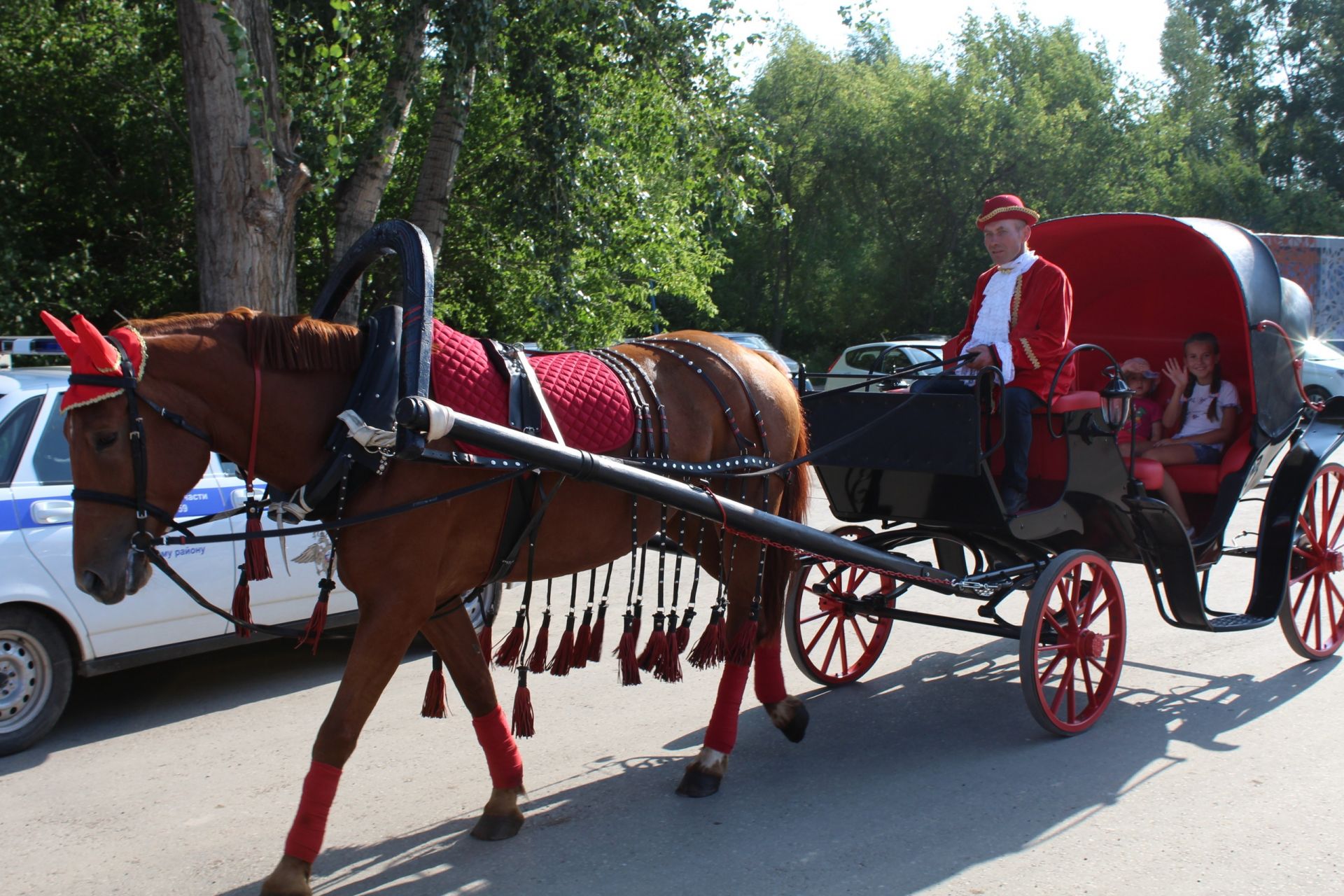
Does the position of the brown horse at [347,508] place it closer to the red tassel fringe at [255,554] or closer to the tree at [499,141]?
the red tassel fringe at [255,554]

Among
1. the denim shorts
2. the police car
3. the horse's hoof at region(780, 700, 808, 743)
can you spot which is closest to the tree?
the police car

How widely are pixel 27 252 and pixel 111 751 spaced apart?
9149 mm

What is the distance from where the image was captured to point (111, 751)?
16.6 feet

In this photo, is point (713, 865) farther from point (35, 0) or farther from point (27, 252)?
point (35, 0)

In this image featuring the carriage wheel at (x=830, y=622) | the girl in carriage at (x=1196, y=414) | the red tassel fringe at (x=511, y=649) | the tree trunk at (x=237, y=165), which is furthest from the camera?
the tree trunk at (x=237, y=165)

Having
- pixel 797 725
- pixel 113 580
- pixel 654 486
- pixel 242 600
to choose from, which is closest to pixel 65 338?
pixel 113 580

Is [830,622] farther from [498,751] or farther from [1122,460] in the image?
[498,751]

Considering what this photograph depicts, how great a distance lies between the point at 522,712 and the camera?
4238mm

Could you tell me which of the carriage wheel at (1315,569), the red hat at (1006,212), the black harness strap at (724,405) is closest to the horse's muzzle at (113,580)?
the black harness strap at (724,405)

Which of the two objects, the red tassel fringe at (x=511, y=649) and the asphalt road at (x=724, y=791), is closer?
the asphalt road at (x=724, y=791)

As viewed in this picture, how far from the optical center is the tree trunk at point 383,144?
29.9 feet

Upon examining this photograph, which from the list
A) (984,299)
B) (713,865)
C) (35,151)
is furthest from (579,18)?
(713,865)

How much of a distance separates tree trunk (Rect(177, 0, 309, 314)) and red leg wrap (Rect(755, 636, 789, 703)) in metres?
5.08

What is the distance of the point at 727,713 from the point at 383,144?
6549mm
